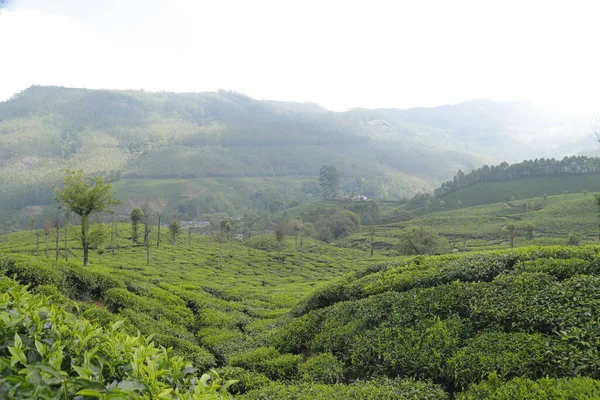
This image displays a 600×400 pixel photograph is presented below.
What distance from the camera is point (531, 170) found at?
18262 cm

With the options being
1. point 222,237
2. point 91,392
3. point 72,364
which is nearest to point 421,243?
point 222,237

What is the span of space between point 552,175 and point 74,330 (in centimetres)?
20886

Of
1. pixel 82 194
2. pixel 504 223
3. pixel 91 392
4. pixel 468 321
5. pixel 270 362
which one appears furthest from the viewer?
pixel 504 223

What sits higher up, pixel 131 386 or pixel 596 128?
pixel 596 128

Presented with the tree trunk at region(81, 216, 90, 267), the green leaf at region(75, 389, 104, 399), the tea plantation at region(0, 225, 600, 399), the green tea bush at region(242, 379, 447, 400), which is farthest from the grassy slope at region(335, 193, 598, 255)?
the green leaf at region(75, 389, 104, 399)

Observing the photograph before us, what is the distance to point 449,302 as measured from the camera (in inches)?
388

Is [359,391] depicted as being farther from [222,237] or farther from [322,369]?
[222,237]

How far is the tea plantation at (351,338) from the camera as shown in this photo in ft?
12.0

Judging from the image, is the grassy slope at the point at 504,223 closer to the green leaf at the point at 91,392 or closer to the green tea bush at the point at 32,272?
the green tea bush at the point at 32,272

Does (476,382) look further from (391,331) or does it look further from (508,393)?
(391,331)

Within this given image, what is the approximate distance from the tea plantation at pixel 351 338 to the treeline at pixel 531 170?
627 ft

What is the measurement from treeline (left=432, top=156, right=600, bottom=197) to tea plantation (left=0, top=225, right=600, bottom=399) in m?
191

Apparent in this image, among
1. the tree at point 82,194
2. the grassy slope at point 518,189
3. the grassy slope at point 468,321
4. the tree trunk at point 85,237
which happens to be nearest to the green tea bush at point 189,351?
the grassy slope at point 468,321

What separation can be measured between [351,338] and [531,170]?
671 feet
